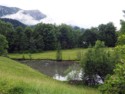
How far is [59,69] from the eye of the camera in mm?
87188

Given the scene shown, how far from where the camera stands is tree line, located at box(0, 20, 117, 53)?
12562 cm

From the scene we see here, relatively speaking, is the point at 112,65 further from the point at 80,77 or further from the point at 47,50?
the point at 47,50

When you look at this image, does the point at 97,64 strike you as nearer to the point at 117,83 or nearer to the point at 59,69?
the point at 59,69

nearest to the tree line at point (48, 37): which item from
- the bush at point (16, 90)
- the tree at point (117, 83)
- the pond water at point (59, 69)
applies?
the pond water at point (59, 69)

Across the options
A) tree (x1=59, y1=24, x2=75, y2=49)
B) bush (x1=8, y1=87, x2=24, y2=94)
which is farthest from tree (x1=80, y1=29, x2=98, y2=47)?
bush (x1=8, y1=87, x2=24, y2=94)

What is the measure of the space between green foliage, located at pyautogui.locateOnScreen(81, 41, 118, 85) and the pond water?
250 cm

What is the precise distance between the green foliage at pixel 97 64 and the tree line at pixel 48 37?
72.8 m

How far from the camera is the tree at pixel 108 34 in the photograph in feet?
422

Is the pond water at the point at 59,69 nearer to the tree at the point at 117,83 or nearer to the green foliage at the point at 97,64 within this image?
the green foliage at the point at 97,64

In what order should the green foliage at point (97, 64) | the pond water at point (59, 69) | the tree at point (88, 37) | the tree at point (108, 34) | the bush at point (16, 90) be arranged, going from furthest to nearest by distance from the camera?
1. the tree at point (88, 37)
2. the tree at point (108, 34)
3. the pond water at point (59, 69)
4. the green foliage at point (97, 64)
5. the bush at point (16, 90)

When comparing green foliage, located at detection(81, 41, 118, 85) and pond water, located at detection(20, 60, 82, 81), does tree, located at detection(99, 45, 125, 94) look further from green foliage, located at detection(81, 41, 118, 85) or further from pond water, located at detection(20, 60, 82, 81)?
pond water, located at detection(20, 60, 82, 81)

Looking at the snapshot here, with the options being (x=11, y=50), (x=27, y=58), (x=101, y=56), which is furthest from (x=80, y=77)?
(x=11, y=50)

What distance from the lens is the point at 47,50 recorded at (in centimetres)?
12988

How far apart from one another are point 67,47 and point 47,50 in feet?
37.2
